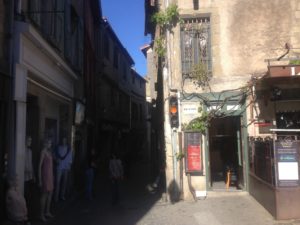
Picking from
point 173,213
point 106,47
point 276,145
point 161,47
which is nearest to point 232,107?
point 161,47

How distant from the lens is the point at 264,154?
10945 mm

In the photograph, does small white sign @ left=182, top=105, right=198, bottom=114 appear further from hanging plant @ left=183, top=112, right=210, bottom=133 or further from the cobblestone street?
the cobblestone street

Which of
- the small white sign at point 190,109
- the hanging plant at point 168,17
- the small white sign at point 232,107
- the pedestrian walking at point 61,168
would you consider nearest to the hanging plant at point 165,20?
the hanging plant at point 168,17

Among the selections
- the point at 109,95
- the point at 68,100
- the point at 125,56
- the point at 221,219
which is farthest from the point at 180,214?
the point at 125,56

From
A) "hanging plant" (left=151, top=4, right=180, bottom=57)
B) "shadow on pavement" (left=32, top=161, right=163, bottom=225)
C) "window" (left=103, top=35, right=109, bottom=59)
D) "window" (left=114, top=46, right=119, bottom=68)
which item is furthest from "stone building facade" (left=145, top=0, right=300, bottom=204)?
"window" (left=114, top=46, right=119, bottom=68)

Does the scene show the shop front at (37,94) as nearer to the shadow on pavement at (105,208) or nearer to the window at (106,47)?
the shadow on pavement at (105,208)

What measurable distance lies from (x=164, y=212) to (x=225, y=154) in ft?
18.2

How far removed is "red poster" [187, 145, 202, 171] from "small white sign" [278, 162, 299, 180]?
342 centimetres

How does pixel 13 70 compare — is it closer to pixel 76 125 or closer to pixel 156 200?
pixel 156 200

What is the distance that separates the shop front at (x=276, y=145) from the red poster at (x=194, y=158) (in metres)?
1.49

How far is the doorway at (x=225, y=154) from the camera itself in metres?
14.4

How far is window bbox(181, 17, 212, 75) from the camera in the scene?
13.7m

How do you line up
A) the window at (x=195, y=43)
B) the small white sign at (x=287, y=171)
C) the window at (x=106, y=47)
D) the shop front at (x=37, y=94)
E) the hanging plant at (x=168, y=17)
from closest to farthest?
1. the shop front at (x=37, y=94)
2. the small white sign at (x=287, y=171)
3. the hanging plant at (x=168, y=17)
4. the window at (x=195, y=43)
5. the window at (x=106, y=47)

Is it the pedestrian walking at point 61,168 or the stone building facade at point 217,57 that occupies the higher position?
the stone building facade at point 217,57
